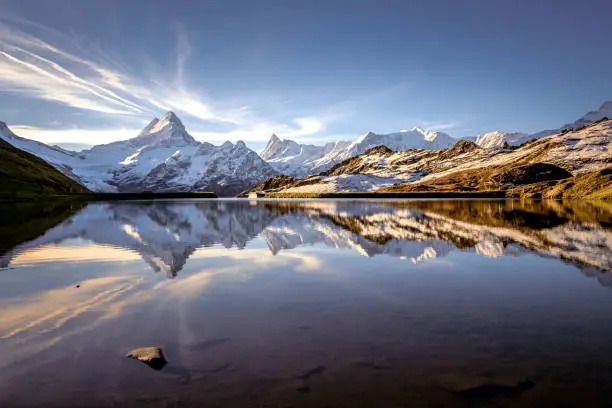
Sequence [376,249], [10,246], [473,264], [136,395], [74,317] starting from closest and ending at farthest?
[136,395]
[74,317]
[473,264]
[376,249]
[10,246]

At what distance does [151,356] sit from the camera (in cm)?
1373

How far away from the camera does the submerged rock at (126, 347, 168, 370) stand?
43.9 ft

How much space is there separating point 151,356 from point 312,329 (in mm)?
6350

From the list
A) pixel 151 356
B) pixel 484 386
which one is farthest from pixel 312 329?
pixel 484 386

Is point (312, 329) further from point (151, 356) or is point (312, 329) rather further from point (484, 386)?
point (484, 386)

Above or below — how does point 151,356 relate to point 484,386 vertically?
above

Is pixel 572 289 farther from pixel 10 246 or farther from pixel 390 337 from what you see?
pixel 10 246

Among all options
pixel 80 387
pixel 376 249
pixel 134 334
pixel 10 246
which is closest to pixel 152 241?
pixel 10 246

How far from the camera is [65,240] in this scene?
48.8 m

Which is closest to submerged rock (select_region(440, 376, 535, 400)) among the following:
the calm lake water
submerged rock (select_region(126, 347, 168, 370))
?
the calm lake water

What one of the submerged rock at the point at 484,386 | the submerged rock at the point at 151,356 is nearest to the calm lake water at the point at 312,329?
the submerged rock at the point at 484,386

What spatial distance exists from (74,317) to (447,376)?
16.6 meters

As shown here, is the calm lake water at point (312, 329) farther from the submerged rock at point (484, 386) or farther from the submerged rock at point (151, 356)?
the submerged rock at point (151, 356)

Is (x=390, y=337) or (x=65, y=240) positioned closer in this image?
(x=390, y=337)
